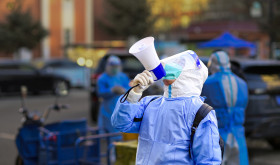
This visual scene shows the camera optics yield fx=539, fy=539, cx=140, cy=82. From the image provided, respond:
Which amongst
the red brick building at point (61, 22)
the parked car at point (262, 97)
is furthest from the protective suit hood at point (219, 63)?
the red brick building at point (61, 22)

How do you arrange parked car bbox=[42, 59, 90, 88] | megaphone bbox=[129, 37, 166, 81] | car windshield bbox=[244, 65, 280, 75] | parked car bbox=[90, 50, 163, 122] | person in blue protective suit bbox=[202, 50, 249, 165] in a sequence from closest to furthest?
megaphone bbox=[129, 37, 166, 81] < person in blue protective suit bbox=[202, 50, 249, 165] < car windshield bbox=[244, 65, 280, 75] < parked car bbox=[90, 50, 163, 122] < parked car bbox=[42, 59, 90, 88]

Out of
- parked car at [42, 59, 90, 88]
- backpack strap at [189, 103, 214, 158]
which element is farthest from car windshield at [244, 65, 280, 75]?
parked car at [42, 59, 90, 88]

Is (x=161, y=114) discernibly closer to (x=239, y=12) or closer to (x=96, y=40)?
(x=239, y=12)

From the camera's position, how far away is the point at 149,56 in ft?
10.1

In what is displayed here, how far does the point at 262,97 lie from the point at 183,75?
5.66 meters

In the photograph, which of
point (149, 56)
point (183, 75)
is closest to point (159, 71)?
point (149, 56)

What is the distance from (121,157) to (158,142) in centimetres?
252

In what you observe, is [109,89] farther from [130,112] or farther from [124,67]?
[130,112]

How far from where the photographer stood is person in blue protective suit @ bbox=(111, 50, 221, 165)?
338cm

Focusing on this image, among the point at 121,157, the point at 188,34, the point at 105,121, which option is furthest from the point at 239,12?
the point at 121,157

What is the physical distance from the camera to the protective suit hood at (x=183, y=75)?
137 inches

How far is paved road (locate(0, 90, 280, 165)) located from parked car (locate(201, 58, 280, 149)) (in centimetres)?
57

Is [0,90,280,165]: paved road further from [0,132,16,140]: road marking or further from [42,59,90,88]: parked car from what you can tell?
[42,59,90,88]: parked car

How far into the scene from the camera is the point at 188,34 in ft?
139
